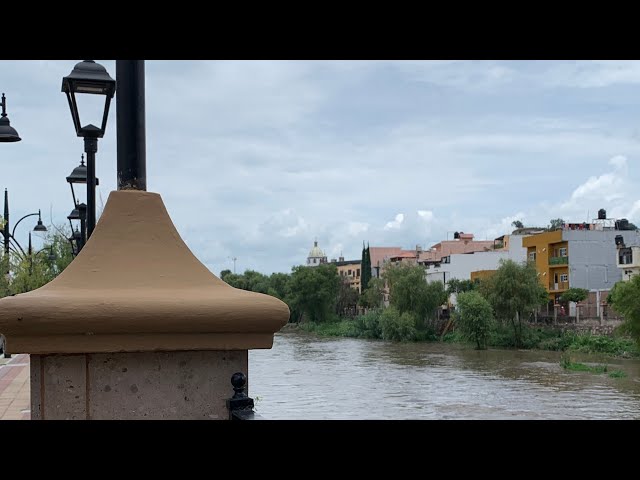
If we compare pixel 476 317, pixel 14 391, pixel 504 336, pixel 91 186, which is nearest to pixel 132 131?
pixel 91 186

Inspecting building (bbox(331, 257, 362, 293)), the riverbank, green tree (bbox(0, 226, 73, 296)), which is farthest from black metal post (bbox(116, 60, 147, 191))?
building (bbox(331, 257, 362, 293))

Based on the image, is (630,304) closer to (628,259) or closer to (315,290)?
(628,259)

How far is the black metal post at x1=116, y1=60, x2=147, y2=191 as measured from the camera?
2.33 metres

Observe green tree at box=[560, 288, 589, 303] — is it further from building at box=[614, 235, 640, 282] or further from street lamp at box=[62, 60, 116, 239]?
street lamp at box=[62, 60, 116, 239]

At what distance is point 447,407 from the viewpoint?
23.3 metres

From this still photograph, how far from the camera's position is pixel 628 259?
4509cm

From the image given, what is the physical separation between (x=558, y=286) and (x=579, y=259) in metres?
2.24

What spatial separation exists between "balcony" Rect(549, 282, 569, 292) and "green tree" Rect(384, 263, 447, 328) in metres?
7.38
